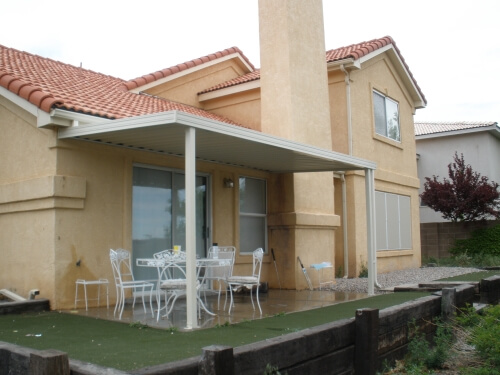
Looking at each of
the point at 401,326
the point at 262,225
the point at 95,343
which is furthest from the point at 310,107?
the point at 95,343

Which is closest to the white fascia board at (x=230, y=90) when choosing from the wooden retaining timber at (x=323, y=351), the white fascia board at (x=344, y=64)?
the white fascia board at (x=344, y=64)

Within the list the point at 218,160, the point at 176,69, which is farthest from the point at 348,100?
the point at 218,160

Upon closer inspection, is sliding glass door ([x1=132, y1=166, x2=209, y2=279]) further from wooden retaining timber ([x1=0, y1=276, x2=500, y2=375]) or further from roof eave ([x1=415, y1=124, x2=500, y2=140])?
roof eave ([x1=415, y1=124, x2=500, y2=140])

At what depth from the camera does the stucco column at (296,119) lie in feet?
39.8

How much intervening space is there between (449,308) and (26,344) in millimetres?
5136

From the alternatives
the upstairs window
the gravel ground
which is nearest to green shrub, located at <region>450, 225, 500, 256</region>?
the gravel ground

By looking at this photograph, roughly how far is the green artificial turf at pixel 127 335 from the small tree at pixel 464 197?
1396 centimetres

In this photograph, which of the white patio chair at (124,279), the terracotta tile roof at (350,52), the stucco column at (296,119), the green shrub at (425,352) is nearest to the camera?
the green shrub at (425,352)

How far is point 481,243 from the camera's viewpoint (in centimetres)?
2072

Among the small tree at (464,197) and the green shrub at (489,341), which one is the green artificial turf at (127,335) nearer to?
the green shrub at (489,341)

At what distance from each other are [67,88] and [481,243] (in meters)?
16.2

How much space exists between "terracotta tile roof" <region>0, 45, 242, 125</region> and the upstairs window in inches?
188

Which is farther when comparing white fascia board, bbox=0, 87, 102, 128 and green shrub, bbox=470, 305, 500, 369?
white fascia board, bbox=0, 87, 102, 128

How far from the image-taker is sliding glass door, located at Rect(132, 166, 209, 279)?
31.8 feet
